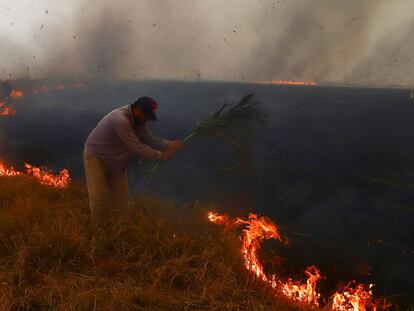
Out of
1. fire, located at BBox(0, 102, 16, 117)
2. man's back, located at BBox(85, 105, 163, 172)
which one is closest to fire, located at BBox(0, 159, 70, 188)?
man's back, located at BBox(85, 105, 163, 172)

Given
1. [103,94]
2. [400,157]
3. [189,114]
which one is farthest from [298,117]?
[103,94]

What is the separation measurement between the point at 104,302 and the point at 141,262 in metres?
1.07

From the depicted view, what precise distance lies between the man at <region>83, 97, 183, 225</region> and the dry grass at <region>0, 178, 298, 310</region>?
1.17ft

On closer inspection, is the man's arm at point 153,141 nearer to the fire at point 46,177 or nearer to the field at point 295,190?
the field at point 295,190

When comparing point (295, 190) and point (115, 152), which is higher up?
point (295, 190)

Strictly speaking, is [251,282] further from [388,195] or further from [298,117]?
[298,117]

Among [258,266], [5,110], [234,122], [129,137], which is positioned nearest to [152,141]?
[129,137]

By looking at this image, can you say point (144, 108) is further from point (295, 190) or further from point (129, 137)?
point (295, 190)

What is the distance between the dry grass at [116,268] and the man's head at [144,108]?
4.63ft

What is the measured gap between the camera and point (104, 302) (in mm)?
3314

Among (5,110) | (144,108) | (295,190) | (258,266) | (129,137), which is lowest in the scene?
(258,266)

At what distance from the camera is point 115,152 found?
5332 millimetres

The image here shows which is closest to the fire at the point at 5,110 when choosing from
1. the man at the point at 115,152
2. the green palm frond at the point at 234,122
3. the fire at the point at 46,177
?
the fire at the point at 46,177

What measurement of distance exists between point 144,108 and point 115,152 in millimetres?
775
